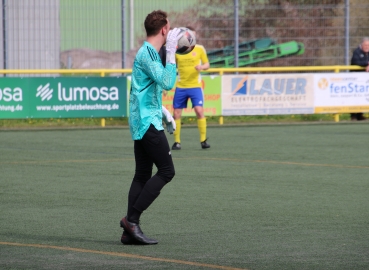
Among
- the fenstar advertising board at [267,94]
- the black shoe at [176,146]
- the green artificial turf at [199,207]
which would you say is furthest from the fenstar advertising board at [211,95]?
the black shoe at [176,146]

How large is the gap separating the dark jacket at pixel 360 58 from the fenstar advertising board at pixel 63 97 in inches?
231

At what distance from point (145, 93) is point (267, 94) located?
14.5m

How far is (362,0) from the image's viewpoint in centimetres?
2319

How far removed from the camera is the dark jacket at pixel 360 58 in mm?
22475

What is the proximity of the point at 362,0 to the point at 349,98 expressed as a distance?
2.79 meters

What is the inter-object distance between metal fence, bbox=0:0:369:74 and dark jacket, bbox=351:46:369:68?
0.37m

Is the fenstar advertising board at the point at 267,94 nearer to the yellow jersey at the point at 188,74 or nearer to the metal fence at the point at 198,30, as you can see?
the metal fence at the point at 198,30

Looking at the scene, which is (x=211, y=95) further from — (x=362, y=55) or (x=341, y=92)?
(x=362, y=55)

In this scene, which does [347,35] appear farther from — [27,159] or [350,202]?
[350,202]

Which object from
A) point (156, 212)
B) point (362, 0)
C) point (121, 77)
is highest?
point (362, 0)

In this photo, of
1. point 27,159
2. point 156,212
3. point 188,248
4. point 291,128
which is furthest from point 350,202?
point 291,128

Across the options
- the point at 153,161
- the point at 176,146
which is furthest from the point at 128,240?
the point at 176,146

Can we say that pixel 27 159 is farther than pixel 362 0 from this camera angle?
No

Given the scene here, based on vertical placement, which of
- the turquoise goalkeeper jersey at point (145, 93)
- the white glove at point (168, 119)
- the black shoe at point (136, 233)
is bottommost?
the black shoe at point (136, 233)
